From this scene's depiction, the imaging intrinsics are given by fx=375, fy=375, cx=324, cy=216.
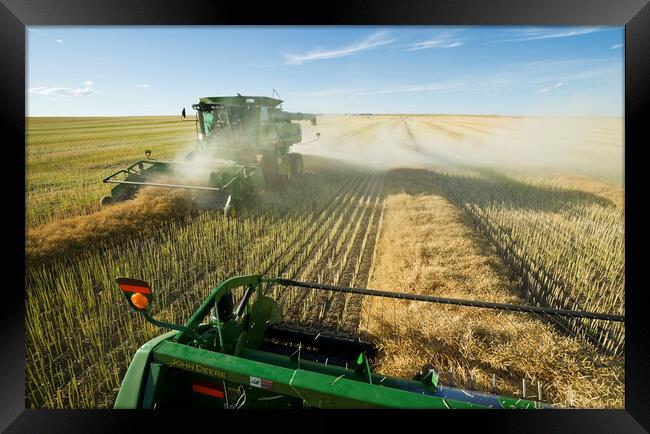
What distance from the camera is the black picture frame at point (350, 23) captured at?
2461mm

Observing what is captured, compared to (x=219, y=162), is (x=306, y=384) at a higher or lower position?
lower

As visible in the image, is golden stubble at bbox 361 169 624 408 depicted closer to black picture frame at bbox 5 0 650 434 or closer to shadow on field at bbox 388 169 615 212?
black picture frame at bbox 5 0 650 434

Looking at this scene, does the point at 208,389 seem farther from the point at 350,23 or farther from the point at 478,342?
the point at 350,23

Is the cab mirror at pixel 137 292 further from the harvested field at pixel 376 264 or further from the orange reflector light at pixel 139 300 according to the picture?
the harvested field at pixel 376 264

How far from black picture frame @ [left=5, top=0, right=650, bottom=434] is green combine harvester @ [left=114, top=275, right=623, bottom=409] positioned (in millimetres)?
282

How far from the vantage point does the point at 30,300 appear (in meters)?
3.67

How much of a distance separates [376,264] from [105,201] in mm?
5511

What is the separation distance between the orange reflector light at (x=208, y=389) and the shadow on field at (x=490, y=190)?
25.6ft

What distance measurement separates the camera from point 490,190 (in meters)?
10.7

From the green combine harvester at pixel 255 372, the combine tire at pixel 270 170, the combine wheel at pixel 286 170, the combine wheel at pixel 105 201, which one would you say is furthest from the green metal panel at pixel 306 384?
the combine wheel at pixel 286 170

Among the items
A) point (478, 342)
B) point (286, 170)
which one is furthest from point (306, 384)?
point (286, 170)

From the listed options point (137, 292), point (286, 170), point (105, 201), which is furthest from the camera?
point (286, 170)

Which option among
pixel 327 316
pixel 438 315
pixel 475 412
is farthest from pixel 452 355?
pixel 327 316

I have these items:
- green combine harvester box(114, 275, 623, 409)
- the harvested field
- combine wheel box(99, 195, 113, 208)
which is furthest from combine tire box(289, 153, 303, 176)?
green combine harvester box(114, 275, 623, 409)
